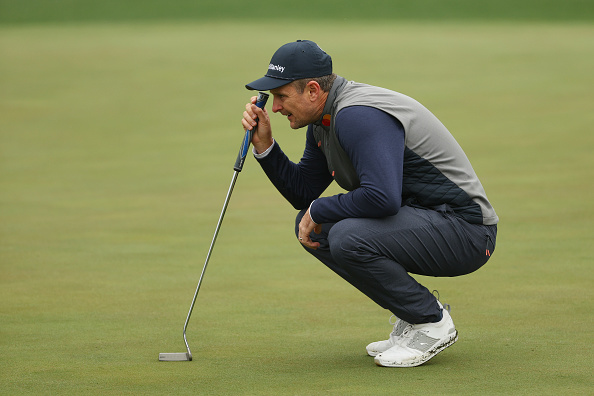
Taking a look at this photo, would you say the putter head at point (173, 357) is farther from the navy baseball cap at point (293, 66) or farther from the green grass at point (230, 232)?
the navy baseball cap at point (293, 66)

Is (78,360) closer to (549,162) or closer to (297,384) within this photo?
(297,384)

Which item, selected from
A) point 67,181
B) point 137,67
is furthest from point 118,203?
point 137,67

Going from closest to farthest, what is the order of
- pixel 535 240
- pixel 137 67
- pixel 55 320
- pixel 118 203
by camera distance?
pixel 55 320
pixel 535 240
pixel 118 203
pixel 137 67

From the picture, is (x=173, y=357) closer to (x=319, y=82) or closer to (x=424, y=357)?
(x=424, y=357)

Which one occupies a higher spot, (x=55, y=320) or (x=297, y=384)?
(x=297, y=384)

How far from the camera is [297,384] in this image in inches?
111

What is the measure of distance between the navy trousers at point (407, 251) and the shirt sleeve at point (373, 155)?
3.6 inches

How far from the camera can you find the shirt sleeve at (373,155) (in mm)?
2869

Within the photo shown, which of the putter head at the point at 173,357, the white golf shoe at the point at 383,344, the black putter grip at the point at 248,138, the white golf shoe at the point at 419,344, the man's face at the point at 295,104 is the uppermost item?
the man's face at the point at 295,104

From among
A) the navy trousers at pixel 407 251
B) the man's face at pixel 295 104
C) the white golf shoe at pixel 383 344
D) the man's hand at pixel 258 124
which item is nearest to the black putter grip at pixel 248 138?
the man's hand at pixel 258 124

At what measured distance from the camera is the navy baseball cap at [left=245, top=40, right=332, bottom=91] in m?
3.07

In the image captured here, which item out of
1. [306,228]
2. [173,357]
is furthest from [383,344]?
[173,357]

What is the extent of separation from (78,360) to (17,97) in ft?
35.1

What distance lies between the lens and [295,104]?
3111 mm
